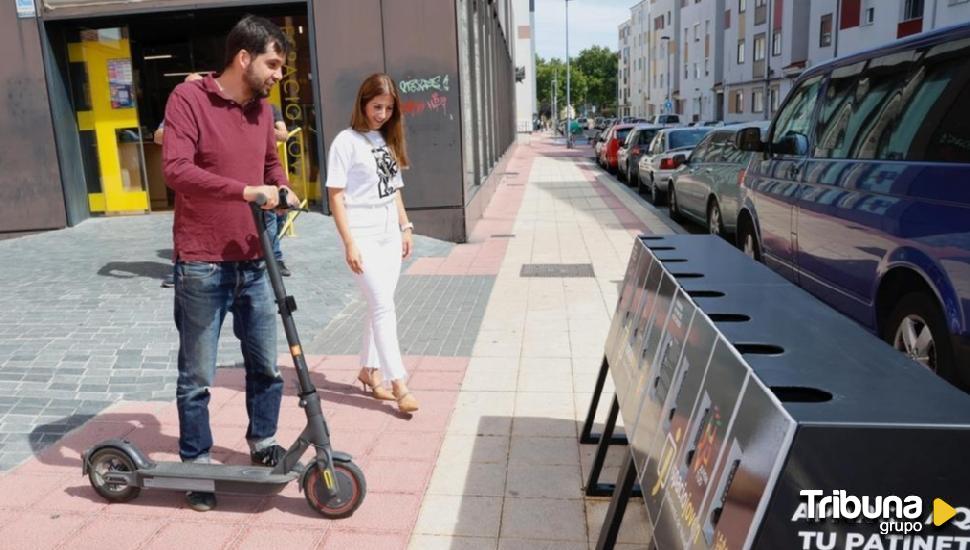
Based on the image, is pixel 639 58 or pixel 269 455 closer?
pixel 269 455

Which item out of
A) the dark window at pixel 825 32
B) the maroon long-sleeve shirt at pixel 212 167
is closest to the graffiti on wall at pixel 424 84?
the maroon long-sleeve shirt at pixel 212 167

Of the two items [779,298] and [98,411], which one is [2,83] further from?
[779,298]

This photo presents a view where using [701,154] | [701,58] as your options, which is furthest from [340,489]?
[701,58]

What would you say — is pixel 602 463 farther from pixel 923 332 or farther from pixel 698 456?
pixel 923 332

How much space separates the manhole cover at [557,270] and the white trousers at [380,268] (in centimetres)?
446

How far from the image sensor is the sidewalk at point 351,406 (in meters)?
3.36

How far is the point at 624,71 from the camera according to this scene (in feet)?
359

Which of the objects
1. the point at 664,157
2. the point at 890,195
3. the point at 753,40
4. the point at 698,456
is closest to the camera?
the point at 698,456

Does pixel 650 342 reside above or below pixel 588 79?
below

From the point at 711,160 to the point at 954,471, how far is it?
10651 millimetres

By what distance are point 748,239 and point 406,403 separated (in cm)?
439

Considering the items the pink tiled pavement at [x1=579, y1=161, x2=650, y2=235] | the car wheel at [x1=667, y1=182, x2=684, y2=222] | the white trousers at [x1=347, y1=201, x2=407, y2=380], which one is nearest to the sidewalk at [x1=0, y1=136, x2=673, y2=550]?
the white trousers at [x1=347, y1=201, x2=407, y2=380]

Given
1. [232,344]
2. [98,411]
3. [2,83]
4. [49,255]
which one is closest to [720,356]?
[98,411]

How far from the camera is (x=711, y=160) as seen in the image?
1158cm
